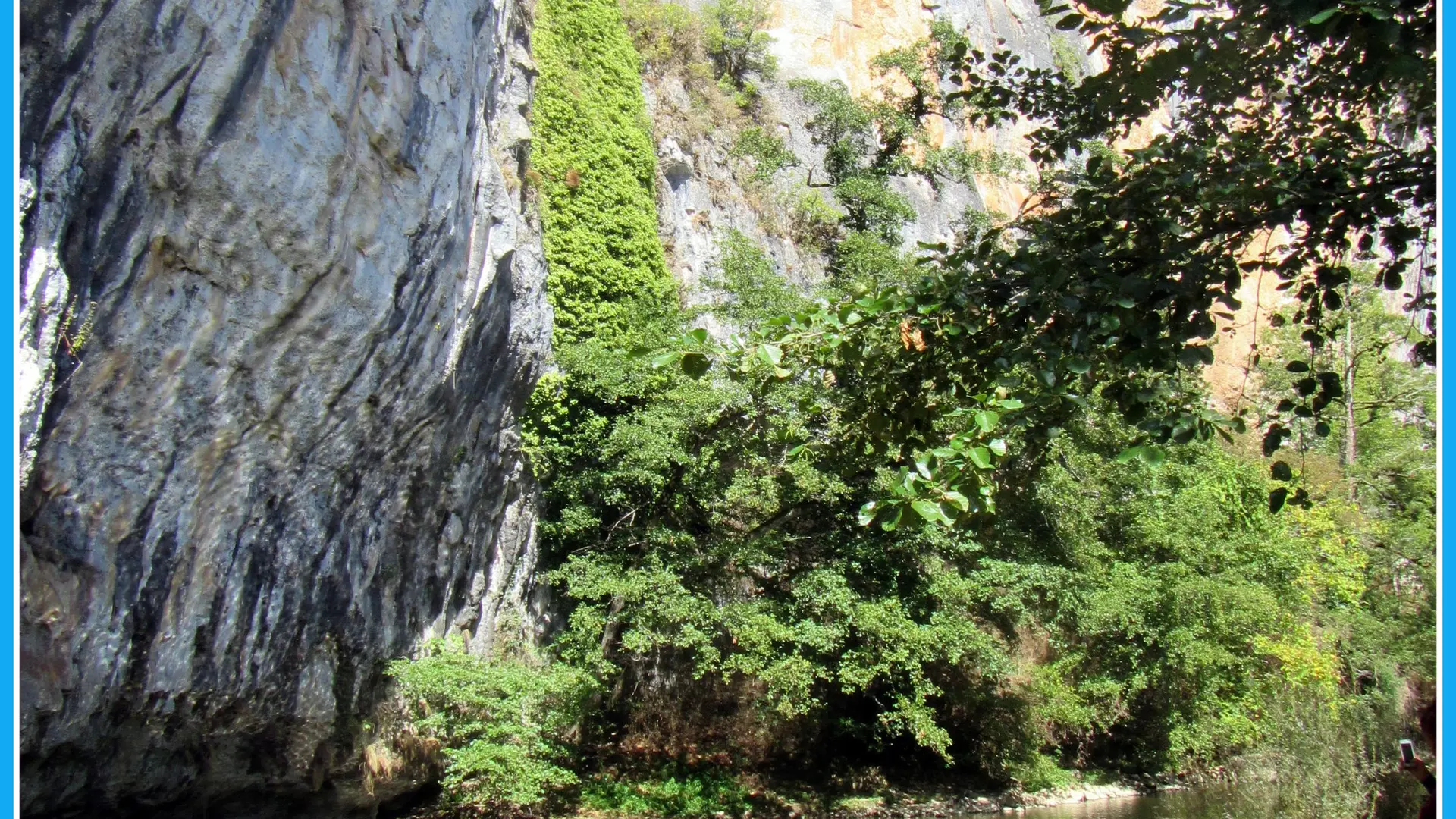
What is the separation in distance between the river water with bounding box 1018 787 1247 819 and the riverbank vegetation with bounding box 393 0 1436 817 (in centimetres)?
60

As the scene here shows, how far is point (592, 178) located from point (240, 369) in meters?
7.18

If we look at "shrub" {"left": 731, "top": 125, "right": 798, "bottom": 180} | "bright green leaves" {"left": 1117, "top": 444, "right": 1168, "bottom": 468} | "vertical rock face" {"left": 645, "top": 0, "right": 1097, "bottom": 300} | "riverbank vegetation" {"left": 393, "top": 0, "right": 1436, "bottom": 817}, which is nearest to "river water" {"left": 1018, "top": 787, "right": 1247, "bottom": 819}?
"riverbank vegetation" {"left": 393, "top": 0, "right": 1436, "bottom": 817}

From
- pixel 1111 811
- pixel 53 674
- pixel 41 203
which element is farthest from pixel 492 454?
pixel 1111 811

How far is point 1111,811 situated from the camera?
471 inches

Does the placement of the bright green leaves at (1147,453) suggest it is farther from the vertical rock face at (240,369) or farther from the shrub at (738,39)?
the shrub at (738,39)

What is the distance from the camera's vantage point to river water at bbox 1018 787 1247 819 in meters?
11.3

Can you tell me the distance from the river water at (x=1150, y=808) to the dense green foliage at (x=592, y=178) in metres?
7.88

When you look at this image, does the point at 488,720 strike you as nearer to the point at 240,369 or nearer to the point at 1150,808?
the point at 240,369

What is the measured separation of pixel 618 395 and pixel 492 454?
5.15 feet

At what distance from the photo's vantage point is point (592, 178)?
41.4 feet

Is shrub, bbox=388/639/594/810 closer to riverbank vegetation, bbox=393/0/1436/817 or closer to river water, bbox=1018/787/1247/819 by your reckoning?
riverbank vegetation, bbox=393/0/1436/817

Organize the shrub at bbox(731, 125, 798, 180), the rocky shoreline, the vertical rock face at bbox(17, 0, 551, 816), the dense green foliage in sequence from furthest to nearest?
the shrub at bbox(731, 125, 798, 180)
the dense green foliage
the rocky shoreline
the vertical rock face at bbox(17, 0, 551, 816)

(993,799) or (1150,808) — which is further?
(993,799)

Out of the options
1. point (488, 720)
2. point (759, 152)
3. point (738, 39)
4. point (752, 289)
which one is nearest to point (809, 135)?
point (759, 152)
